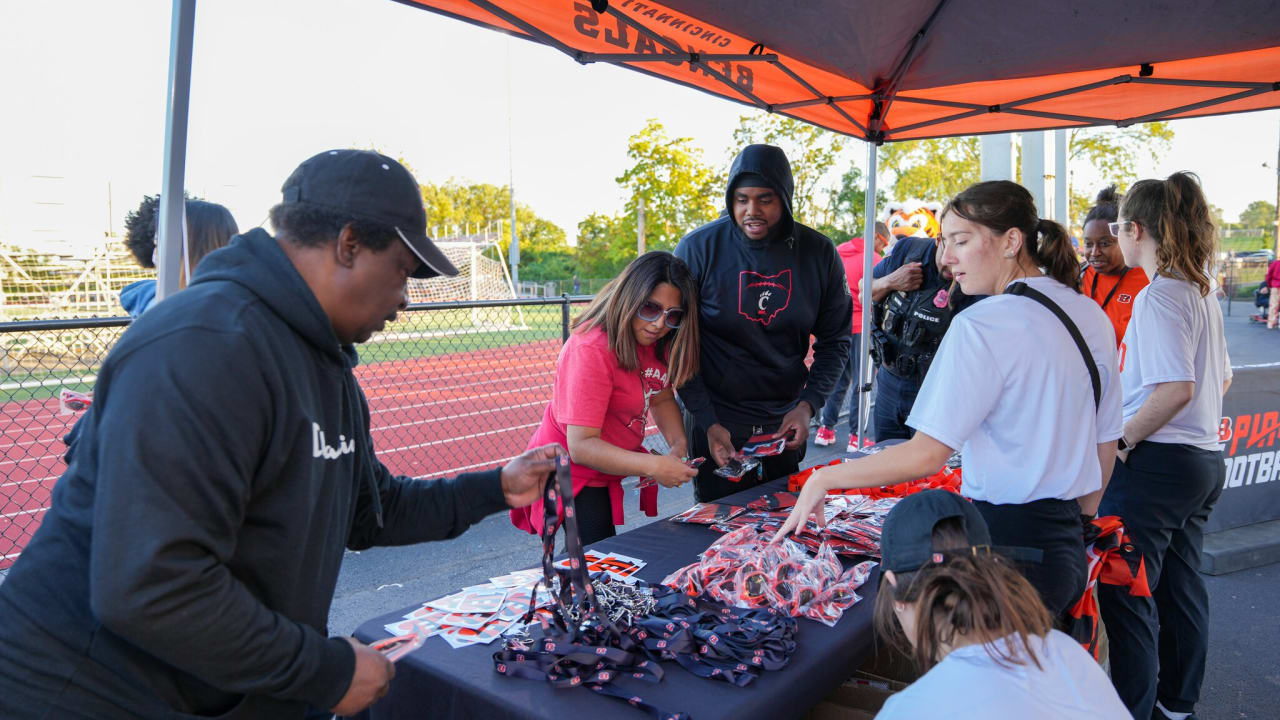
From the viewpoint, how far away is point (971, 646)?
1287mm

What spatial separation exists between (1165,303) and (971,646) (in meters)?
2.00

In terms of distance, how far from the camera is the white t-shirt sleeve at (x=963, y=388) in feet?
5.94

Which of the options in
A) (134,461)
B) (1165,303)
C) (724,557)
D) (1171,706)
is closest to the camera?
(134,461)

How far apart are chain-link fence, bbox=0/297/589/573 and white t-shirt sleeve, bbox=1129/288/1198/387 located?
3.17 metres

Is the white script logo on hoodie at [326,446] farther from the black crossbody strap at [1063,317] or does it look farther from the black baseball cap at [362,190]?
the black crossbody strap at [1063,317]

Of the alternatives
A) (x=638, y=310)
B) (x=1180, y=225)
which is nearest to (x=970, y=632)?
(x=638, y=310)

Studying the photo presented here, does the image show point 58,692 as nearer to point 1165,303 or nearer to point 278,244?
point 278,244

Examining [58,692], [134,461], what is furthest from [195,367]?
[58,692]

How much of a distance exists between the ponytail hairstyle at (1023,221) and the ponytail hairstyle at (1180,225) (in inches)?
31.4

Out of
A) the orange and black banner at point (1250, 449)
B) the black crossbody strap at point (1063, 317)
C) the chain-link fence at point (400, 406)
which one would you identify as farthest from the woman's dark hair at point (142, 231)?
the orange and black banner at point (1250, 449)

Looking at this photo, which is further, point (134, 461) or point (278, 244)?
point (278, 244)

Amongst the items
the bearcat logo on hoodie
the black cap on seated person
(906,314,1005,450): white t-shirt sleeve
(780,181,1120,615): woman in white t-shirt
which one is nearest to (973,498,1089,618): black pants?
(780,181,1120,615): woman in white t-shirt

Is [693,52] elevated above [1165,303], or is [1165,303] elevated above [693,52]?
[693,52]

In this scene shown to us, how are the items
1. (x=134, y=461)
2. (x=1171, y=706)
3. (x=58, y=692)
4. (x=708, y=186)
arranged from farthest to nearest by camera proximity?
(x=708, y=186) → (x=1171, y=706) → (x=58, y=692) → (x=134, y=461)
